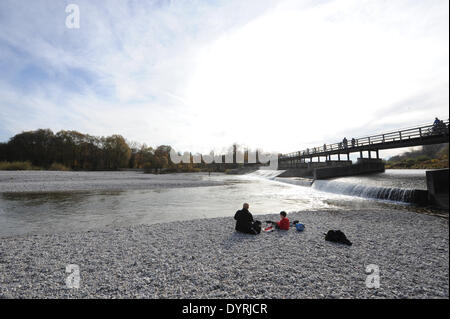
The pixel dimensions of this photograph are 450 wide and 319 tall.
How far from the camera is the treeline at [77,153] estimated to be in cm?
6812

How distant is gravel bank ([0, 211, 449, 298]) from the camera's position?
3.74 m

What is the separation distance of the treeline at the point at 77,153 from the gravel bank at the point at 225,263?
228 feet

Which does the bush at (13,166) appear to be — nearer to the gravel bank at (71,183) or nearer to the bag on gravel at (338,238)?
the gravel bank at (71,183)

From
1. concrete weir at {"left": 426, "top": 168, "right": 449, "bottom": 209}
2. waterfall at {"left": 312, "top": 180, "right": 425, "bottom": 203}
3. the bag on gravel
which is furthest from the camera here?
waterfall at {"left": 312, "top": 180, "right": 425, "bottom": 203}

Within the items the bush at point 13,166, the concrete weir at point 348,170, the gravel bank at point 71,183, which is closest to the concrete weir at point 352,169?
the concrete weir at point 348,170

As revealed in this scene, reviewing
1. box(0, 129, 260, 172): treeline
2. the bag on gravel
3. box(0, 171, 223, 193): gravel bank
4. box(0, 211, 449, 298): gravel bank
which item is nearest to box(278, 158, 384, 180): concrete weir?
box(0, 171, 223, 193): gravel bank

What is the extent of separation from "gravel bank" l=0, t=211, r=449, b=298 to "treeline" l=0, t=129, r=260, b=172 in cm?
6937

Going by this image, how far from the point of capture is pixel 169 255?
5.44m

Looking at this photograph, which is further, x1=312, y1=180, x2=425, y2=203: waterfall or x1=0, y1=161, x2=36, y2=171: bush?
x1=0, y1=161, x2=36, y2=171: bush

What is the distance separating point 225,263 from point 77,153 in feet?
303

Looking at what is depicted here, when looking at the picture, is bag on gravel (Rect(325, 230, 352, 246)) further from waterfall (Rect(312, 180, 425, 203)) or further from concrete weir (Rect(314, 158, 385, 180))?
concrete weir (Rect(314, 158, 385, 180))
